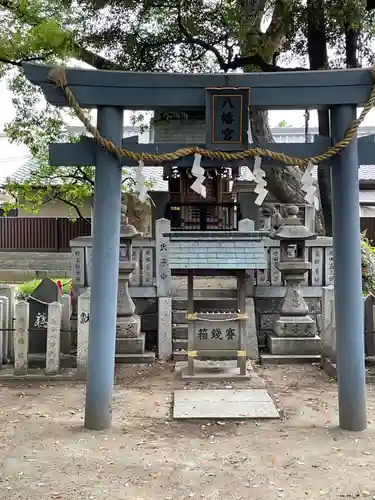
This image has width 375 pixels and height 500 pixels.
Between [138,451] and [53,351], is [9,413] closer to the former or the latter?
[53,351]

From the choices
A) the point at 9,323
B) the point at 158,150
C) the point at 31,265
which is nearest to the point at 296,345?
the point at 9,323

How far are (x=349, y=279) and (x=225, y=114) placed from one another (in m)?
1.94

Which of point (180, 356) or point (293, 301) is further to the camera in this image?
point (293, 301)

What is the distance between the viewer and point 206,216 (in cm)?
1116

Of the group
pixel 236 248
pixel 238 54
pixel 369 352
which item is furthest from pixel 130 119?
pixel 369 352

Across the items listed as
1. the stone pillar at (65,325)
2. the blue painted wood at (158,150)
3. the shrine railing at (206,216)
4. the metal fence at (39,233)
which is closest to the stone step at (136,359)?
the stone pillar at (65,325)

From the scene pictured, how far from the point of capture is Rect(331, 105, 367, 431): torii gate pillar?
471 centimetres

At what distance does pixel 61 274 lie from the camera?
18.4m

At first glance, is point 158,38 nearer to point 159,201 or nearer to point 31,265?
point 159,201

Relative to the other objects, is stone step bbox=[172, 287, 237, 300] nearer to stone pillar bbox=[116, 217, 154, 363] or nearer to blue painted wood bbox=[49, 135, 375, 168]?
stone pillar bbox=[116, 217, 154, 363]

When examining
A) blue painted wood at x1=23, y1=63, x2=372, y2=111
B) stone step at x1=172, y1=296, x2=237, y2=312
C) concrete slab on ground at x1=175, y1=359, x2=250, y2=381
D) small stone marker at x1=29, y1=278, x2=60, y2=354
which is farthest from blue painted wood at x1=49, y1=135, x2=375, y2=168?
stone step at x1=172, y1=296, x2=237, y2=312

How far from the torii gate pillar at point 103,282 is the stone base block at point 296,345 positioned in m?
3.90

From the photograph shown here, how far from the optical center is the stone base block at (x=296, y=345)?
8.02 metres

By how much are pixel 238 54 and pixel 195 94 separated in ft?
28.9
